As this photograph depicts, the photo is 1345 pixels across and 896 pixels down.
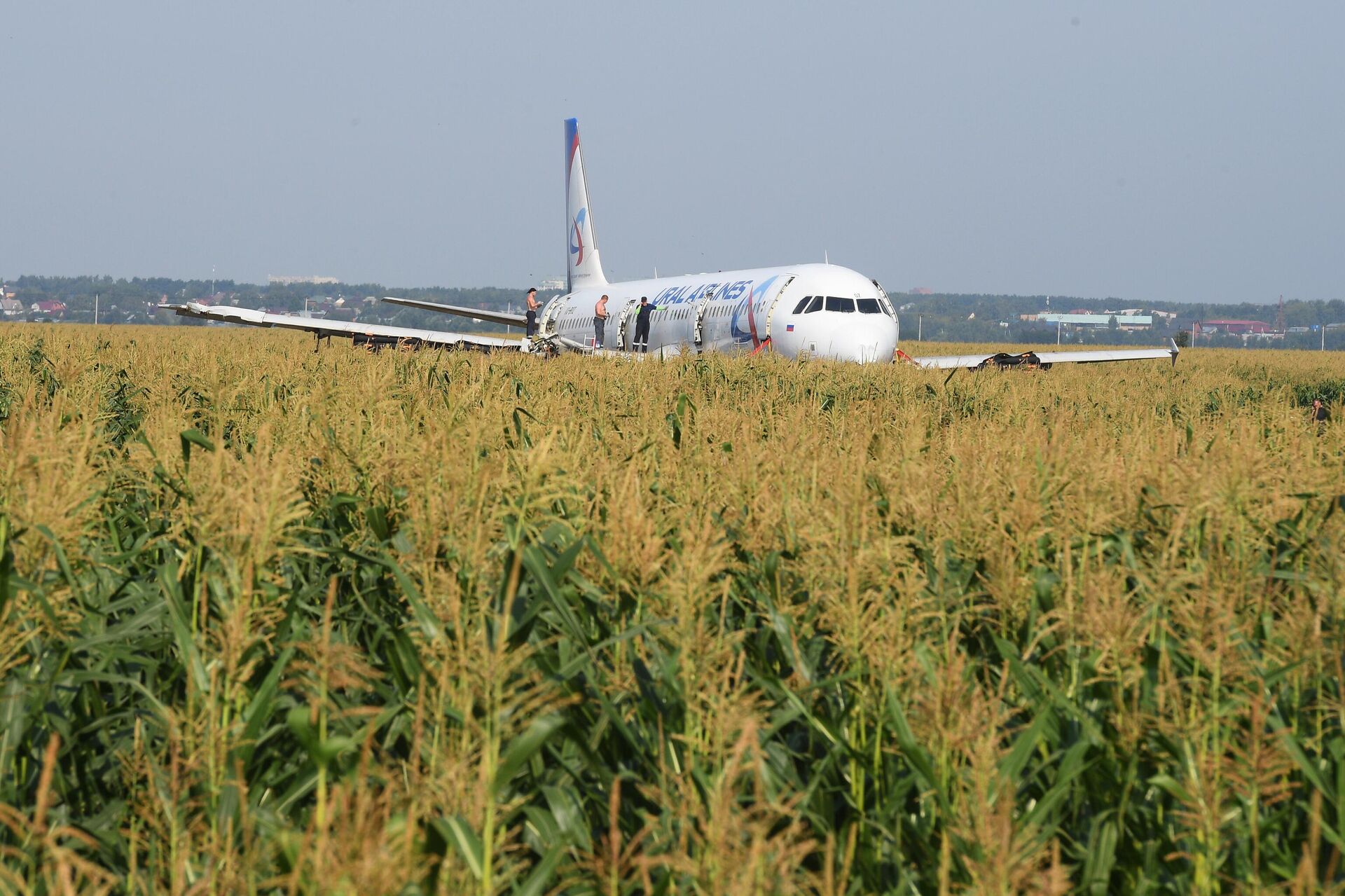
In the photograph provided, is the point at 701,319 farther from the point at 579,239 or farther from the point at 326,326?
the point at 579,239

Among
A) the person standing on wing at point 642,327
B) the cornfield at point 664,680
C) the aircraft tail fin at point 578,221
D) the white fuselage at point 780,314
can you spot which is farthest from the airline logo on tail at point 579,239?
the cornfield at point 664,680

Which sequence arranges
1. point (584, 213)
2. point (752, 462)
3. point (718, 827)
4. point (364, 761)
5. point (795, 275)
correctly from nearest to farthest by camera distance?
1. point (718, 827)
2. point (364, 761)
3. point (752, 462)
4. point (795, 275)
5. point (584, 213)

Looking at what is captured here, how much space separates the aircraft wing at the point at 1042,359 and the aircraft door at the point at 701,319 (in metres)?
6.08

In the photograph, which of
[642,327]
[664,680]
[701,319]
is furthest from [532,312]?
[664,680]

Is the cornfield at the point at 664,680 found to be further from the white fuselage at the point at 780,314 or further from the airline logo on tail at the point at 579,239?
the airline logo on tail at the point at 579,239

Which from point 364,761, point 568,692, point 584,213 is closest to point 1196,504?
point 568,692

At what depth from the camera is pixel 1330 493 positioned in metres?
5.14

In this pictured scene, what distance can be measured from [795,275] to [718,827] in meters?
27.3

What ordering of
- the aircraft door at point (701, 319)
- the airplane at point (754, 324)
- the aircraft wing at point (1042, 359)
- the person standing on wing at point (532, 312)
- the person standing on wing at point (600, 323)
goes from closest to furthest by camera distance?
the aircraft wing at point (1042, 359) → the airplane at point (754, 324) → the aircraft door at point (701, 319) → the person standing on wing at point (600, 323) → the person standing on wing at point (532, 312)

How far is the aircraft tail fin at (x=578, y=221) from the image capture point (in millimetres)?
48562

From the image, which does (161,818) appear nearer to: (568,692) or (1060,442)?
(568,692)

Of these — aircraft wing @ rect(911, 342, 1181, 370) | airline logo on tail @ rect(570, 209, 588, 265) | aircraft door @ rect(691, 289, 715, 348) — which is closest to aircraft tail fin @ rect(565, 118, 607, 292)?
airline logo on tail @ rect(570, 209, 588, 265)

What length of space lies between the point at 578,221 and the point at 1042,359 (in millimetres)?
26576

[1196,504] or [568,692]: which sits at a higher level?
[1196,504]
